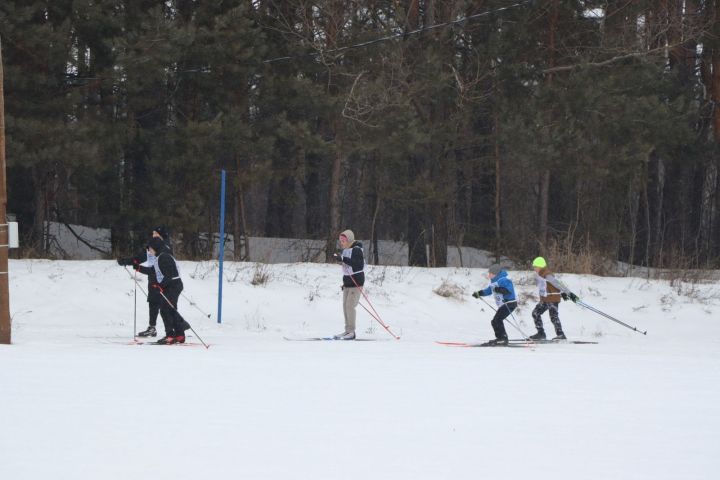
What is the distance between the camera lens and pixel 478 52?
88.2ft

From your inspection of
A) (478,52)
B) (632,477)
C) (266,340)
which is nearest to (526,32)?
(478,52)

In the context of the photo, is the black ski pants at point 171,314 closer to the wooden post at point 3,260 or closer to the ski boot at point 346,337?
the wooden post at point 3,260

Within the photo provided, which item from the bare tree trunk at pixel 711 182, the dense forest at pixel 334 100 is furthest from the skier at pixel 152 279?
the bare tree trunk at pixel 711 182

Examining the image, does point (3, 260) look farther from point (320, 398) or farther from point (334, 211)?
point (334, 211)

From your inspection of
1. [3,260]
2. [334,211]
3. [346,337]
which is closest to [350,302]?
[346,337]

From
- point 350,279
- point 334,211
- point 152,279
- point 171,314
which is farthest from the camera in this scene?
point 334,211

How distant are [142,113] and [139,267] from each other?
10553mm

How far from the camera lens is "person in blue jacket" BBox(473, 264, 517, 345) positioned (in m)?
15.5

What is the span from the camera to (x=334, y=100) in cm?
2378

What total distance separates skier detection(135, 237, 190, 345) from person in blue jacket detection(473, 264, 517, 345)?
15.0 ft

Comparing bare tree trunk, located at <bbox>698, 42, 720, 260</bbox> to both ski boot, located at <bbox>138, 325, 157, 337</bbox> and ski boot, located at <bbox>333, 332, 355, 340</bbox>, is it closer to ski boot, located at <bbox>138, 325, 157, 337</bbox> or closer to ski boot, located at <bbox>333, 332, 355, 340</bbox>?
ski boot, located at <bbox>333, 332, 355, 340</bbox>

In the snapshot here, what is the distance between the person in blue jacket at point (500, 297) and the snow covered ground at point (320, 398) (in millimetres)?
665

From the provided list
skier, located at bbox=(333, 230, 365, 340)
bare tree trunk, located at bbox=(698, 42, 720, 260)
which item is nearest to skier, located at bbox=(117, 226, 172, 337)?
skier, located at bbox=(333, 230, 365, 340)

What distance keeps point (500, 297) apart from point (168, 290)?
508cm
